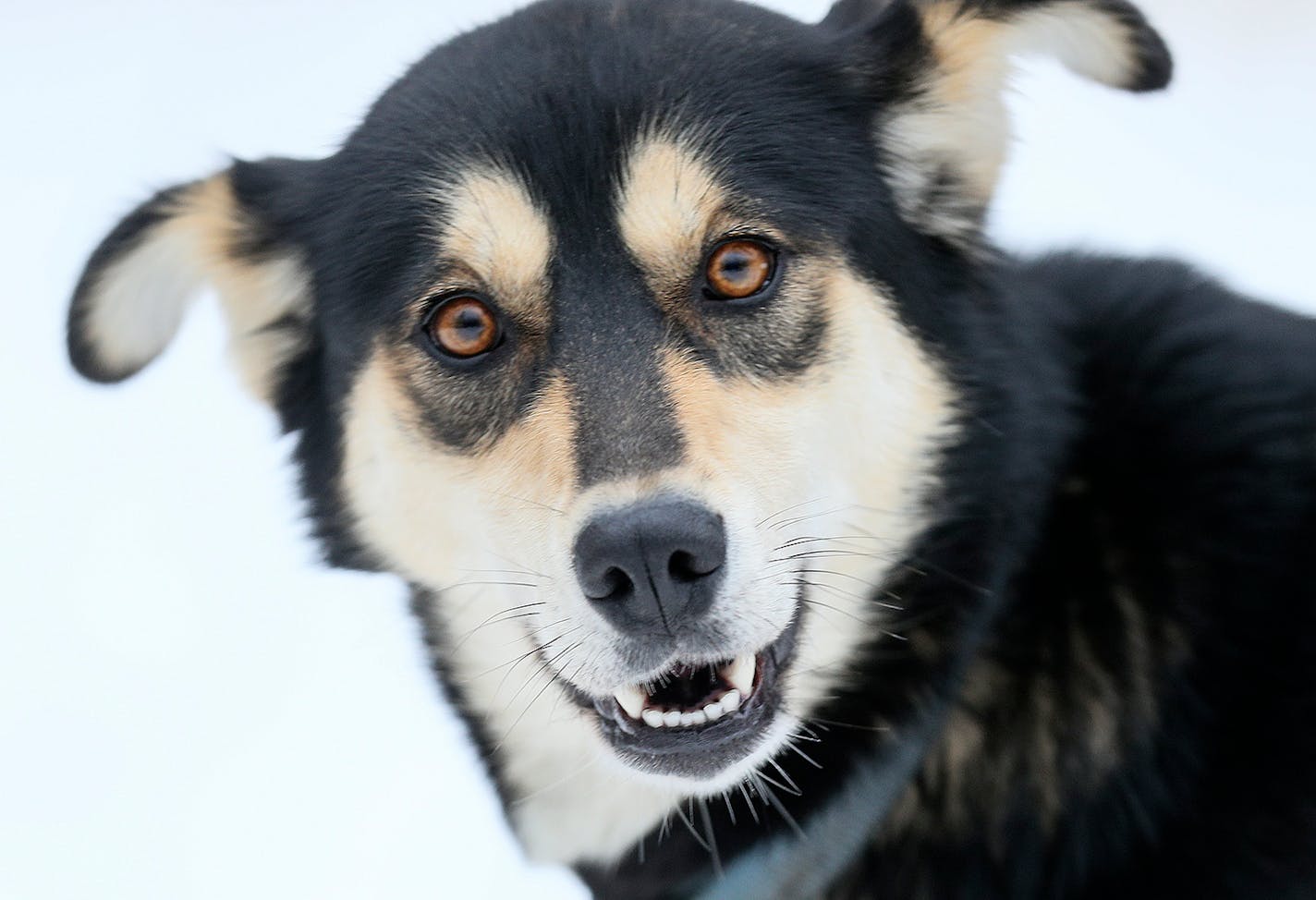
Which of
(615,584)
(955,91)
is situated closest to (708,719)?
(615,584)

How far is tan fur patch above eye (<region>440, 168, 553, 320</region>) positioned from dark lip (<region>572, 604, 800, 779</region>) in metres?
0.60

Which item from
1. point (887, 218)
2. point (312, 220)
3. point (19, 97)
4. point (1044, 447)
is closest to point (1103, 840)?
point (1044, 447)

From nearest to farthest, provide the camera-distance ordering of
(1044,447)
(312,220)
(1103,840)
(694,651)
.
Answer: (694,651) → (1103,840) → (1044,447) → (312,220)

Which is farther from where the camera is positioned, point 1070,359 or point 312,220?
point 312,220

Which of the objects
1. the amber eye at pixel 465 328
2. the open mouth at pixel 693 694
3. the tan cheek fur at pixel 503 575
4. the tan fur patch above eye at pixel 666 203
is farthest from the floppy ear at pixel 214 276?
→ the open mouth at pixel 693 694

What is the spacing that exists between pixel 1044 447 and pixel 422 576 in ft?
3.43

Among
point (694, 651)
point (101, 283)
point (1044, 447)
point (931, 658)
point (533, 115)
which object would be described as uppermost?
point (533, 115)

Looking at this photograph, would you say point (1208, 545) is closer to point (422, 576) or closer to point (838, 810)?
point (838, 810)

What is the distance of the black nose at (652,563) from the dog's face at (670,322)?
0.01 meters

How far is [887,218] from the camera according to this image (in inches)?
78.7

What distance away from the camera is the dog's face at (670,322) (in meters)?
1.76

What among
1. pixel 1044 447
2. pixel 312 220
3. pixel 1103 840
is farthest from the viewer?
pixel 312 220

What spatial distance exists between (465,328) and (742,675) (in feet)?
2.21

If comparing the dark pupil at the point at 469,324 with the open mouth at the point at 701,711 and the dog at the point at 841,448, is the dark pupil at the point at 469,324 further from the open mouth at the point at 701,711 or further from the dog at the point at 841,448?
the open mouth at the point at 701,711
